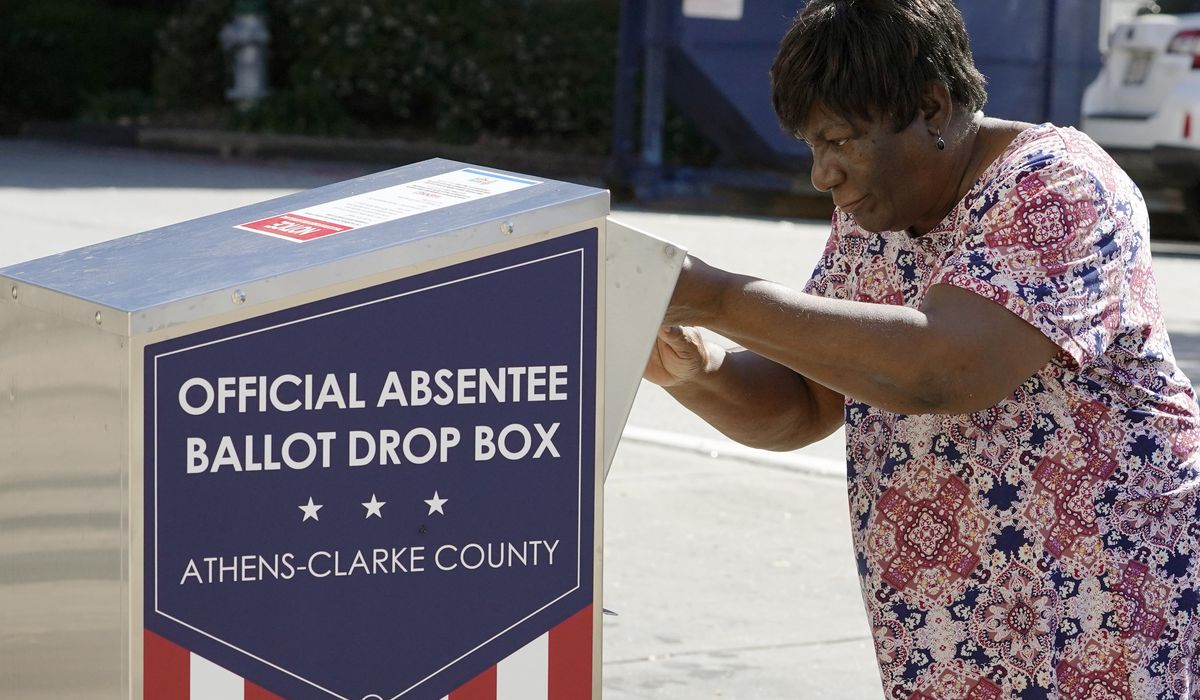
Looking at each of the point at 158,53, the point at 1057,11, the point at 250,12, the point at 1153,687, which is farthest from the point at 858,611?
the point at 158,53

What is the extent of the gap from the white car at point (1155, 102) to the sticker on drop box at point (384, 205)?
10.5 meters

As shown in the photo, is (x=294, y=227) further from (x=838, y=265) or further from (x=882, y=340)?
(x=838, y=265)

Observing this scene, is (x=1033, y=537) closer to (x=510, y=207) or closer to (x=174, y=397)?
(x=510, y=207)

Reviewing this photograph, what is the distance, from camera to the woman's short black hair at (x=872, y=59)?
Result: 2.16 meters

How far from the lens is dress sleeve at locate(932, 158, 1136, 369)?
2.10m

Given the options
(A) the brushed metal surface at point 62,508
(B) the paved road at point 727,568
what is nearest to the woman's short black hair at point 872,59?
(A) the brushed metal surface at point 62,508

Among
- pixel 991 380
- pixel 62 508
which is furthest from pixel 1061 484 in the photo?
pixel 62 508

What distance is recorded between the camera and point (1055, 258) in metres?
2.12

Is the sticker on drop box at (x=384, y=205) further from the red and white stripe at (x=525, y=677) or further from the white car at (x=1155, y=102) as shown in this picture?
the white car at (x=1155, y=102)

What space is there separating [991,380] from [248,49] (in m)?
19.8

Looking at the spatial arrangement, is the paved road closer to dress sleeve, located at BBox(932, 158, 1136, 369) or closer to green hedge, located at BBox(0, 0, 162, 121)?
dress sleeve, located at BBox(932, 158, 1136, 369)

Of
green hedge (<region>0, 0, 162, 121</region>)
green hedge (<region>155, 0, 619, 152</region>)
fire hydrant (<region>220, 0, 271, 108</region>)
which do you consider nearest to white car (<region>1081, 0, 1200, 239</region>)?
green hedge (<region>155, 0, 619, 152</region>)

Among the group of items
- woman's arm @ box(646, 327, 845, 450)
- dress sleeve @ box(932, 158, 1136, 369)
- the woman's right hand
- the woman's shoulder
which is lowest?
woman's arm @ box(646, 327, 845, 450)

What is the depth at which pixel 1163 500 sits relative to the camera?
7.30ft
